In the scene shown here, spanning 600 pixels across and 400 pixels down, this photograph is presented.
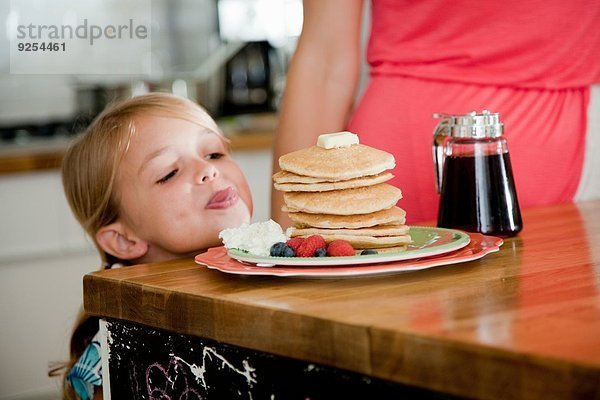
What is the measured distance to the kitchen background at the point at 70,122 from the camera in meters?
3.25

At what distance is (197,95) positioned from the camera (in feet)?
14.7

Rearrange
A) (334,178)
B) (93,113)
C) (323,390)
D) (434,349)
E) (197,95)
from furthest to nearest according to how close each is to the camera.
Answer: (197,95) < (93,113) < (334,178) < (323,390) < (434,349)

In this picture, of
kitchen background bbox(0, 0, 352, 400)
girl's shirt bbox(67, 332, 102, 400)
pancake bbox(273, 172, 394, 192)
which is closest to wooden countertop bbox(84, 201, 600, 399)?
pancake bbox(273, 172, 394, 192)

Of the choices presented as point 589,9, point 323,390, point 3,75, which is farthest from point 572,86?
point 3,75

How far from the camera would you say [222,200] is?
1.48 metres

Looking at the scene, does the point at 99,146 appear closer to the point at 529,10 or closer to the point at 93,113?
the point at 529,10

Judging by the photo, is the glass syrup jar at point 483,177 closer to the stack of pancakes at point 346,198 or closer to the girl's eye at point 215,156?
the stack of pancakes at point 346,198

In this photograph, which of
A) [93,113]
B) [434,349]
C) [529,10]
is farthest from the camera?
[93,113]

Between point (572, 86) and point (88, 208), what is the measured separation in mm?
862

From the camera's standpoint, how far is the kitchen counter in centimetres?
318

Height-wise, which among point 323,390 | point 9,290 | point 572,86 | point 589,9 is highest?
point 589,9

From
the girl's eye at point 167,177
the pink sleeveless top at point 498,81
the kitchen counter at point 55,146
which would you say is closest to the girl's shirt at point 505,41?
the pink sleeveless top at point 498,81

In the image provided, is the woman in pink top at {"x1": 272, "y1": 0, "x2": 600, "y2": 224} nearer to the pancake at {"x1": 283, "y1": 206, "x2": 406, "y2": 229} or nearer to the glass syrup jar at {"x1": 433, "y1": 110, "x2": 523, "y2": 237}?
the glass syrup jar at {"x1": 433, "y1": 110, "x2": 523, "y2": 237}

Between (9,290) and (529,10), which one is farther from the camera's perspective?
(9,290)
